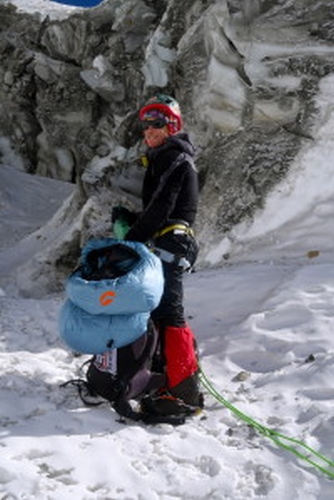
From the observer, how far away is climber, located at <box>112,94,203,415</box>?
12.9 ft

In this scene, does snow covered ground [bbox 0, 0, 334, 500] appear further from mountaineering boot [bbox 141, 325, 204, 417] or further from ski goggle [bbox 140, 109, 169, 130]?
ski goggle [bbox 140, 109, 169, 130]

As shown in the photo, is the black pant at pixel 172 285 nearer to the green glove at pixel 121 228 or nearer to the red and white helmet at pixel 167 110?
the green glove at pixel 121 228

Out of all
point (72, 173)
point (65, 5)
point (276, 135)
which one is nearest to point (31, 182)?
point (72, 173)

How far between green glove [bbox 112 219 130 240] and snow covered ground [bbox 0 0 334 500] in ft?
3.95

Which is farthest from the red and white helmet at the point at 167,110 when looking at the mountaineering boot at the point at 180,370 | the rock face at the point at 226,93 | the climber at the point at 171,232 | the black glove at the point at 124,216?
the rock face at the point at 226,93

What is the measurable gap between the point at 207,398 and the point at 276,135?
16.2ft

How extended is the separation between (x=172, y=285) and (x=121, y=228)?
61 centimetres

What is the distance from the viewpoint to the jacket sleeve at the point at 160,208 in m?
3.91

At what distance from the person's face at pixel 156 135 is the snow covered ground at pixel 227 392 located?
76.2 inches

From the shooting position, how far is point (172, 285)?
4.05 meters

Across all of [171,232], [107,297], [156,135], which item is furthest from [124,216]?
[107,297]

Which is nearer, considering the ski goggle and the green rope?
the green rope

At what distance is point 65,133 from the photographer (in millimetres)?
23797

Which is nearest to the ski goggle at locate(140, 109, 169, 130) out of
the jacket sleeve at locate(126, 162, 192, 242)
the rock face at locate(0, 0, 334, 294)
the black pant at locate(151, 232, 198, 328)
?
the jacket sleeve at locate(126, 162, 192, 242)
